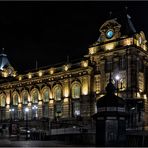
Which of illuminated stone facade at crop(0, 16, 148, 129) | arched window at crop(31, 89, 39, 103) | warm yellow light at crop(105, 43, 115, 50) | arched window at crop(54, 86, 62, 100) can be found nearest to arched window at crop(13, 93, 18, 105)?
illuminated stone facade at crop(0, 16, 148, 129)

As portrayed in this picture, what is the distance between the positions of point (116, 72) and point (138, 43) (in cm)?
861

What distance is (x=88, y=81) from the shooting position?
92.4 m

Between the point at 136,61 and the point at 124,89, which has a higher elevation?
the point at 136,61

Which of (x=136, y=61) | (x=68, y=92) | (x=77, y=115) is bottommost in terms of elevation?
(x=77, y=115)

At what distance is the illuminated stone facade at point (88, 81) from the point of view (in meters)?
83.5

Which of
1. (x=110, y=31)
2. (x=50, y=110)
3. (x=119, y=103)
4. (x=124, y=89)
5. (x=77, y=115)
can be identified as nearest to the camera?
(x=119, y=103)

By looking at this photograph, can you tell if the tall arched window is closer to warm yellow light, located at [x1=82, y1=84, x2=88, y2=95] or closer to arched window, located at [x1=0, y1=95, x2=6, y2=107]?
warm yellow light, located at [x1=82, y1=84, x2=88, y2=95]

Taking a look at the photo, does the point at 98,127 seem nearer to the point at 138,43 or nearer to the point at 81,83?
the point at 138,43

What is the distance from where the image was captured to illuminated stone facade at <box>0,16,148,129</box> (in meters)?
83.5

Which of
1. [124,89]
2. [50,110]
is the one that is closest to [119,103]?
[124,89]

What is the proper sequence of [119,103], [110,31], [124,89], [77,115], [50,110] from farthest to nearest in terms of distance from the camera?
[50,110], [77,115], [110,31], [124,89], [119,103]

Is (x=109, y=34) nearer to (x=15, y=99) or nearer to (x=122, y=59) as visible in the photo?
(x=122, y=59)

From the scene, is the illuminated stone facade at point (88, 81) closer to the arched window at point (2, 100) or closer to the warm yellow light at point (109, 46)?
the warm yellow light at point (109, 46)

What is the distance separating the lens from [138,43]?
85.8 meters
